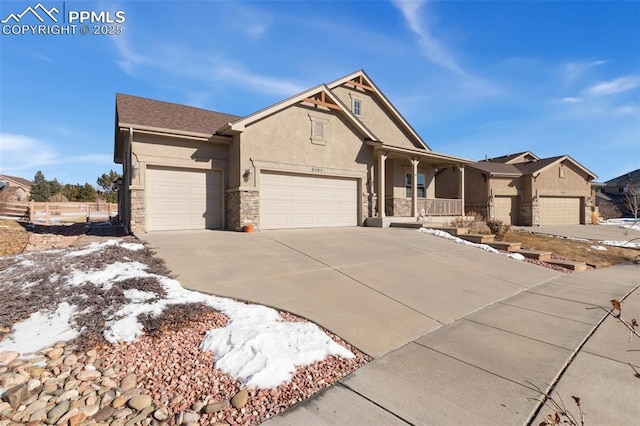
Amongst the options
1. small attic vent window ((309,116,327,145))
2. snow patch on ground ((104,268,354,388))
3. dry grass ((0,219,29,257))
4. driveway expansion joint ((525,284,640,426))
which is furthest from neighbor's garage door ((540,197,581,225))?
dry grass ((0,219,29,257))

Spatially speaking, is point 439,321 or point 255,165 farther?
point 255,165

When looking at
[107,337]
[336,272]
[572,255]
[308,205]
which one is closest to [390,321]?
[336,272]

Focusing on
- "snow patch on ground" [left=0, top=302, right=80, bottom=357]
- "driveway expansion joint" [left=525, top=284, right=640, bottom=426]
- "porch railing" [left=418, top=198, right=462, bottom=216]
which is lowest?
"driveway expansion joint" [left=525, top=284, right=640, bottom=426]

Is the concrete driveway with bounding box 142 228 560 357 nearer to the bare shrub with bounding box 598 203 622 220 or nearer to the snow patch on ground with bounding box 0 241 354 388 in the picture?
the snow patch on ground with bounding box 0 241 354 388

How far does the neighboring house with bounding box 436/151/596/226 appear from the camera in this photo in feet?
74.9

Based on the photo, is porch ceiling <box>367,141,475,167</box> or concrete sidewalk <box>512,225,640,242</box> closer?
porch ceiling <box>367,141,475,167</box>

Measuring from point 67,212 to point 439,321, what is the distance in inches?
1085

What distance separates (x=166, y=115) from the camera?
43.9ft

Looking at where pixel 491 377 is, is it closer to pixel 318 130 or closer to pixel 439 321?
pixel 439 321

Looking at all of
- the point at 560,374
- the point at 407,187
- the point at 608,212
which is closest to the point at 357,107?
the point at 407,187

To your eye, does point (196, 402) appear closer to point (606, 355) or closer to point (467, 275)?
point (606, 355)

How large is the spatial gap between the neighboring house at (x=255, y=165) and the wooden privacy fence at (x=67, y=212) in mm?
8428

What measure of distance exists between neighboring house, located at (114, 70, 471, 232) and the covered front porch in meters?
0.12

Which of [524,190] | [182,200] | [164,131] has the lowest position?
[182,200]
